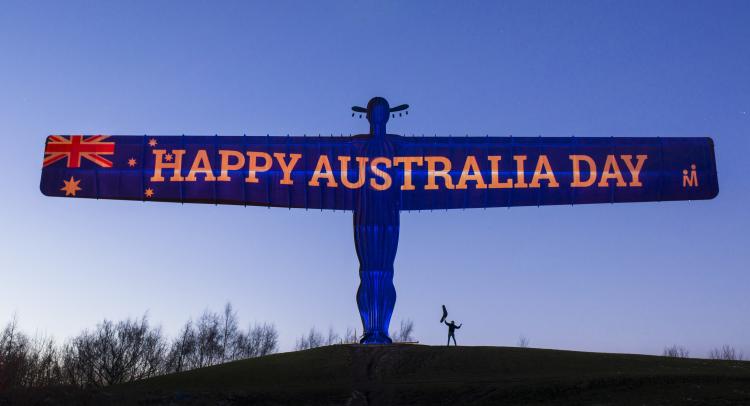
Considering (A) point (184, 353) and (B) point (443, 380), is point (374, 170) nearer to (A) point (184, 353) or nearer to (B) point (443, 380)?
(B) point (443, 380)

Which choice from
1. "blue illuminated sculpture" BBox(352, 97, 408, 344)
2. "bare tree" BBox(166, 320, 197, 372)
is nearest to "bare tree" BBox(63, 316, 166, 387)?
"bare tree" BBox(166, 320, 197, 372)

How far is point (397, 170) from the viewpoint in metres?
28.4

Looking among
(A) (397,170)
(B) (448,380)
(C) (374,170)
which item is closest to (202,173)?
(C) (374,170)

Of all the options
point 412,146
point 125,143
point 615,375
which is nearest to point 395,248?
point 412,146

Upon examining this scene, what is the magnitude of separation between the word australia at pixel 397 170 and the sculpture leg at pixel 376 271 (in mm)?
1734

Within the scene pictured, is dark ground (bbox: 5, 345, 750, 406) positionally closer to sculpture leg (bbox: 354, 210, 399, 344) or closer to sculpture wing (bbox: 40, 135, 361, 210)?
sculpture leg (bbox: 354, 210, 399, 344)

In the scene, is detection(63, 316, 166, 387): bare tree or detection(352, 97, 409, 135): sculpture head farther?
detection(63, 316, 166, 387): bare tree

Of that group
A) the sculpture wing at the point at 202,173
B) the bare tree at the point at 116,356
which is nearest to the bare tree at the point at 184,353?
the bare tree at the point at 116,356

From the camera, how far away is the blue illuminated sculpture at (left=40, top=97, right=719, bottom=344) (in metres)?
28.5

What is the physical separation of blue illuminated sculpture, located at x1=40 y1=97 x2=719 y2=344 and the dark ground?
6190mm

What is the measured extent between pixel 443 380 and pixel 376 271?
5944mm

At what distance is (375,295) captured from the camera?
87.4 ft

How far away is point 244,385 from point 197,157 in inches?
389

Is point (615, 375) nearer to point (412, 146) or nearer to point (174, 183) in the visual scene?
point (412, 146)
